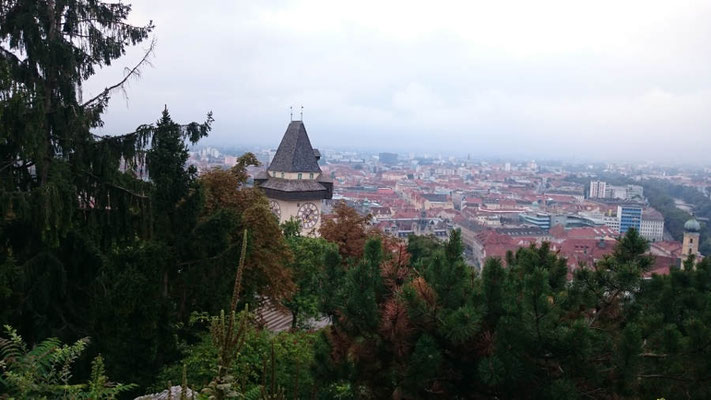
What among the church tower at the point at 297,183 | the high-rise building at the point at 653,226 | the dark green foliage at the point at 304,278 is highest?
the church tower at the point at 297,183

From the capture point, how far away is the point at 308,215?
2155 cm

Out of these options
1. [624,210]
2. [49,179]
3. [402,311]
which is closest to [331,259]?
[402,311]

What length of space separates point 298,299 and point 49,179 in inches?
216

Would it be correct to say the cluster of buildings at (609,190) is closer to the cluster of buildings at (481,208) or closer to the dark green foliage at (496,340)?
the cluster of buildings at (481,208)

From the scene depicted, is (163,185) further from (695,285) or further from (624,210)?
(624,210)

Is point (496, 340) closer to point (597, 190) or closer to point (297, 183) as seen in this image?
point (297, 183)

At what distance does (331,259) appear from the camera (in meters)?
5.09

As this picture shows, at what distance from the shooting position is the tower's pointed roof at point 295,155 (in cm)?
2188

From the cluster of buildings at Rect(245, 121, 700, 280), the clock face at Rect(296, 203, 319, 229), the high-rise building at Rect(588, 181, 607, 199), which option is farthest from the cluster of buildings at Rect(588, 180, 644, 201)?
the clock face at Rect(296, 203, 319, 229)

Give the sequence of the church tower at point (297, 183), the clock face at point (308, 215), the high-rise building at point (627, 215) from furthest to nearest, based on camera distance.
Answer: the high-rise building at point (627, 215), the clock face at point (308, 215), the church tower at point (297, 183)

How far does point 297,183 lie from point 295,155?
1.15 meters

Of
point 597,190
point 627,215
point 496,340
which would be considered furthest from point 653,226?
point 496,340

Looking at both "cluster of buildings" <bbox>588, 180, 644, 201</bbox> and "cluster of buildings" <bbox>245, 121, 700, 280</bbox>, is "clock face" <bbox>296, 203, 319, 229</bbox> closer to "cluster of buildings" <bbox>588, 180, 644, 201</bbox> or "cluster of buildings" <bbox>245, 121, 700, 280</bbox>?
"cluster of buildings" <bbox>245, 121, 700, 280</bbox>

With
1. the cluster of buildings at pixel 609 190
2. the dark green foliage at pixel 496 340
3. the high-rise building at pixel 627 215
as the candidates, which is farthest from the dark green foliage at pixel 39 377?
the cluster of buildings at pixel 609 190
